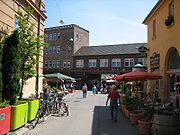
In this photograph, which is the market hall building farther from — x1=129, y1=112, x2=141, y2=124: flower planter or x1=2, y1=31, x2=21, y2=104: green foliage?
x1=2, y1=31, x2=21, y2=104: green foliage

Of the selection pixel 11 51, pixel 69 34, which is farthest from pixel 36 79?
pixel 69 34

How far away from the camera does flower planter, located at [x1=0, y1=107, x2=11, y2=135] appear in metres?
6.41

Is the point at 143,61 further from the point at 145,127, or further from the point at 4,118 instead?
the point at 4,118

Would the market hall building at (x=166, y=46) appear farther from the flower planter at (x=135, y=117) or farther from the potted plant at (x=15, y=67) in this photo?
the potted plant at (x=15, y=67)

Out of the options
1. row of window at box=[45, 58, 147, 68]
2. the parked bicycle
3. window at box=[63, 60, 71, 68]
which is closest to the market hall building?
the parked bicycle

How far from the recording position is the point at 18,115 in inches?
295

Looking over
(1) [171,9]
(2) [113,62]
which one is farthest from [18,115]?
(2) [113,62]

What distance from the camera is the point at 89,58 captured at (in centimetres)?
4578

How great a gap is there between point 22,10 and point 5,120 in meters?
6.92

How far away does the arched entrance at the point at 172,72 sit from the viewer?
1086 centimetres

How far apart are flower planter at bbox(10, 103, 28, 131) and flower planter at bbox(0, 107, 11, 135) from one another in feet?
0.80

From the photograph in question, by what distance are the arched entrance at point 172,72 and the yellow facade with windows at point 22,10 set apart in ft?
26.3

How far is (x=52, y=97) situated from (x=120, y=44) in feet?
121

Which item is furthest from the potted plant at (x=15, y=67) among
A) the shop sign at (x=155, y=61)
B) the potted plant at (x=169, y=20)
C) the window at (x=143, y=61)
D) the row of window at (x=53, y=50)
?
the row of window at (x=53, y=50)
